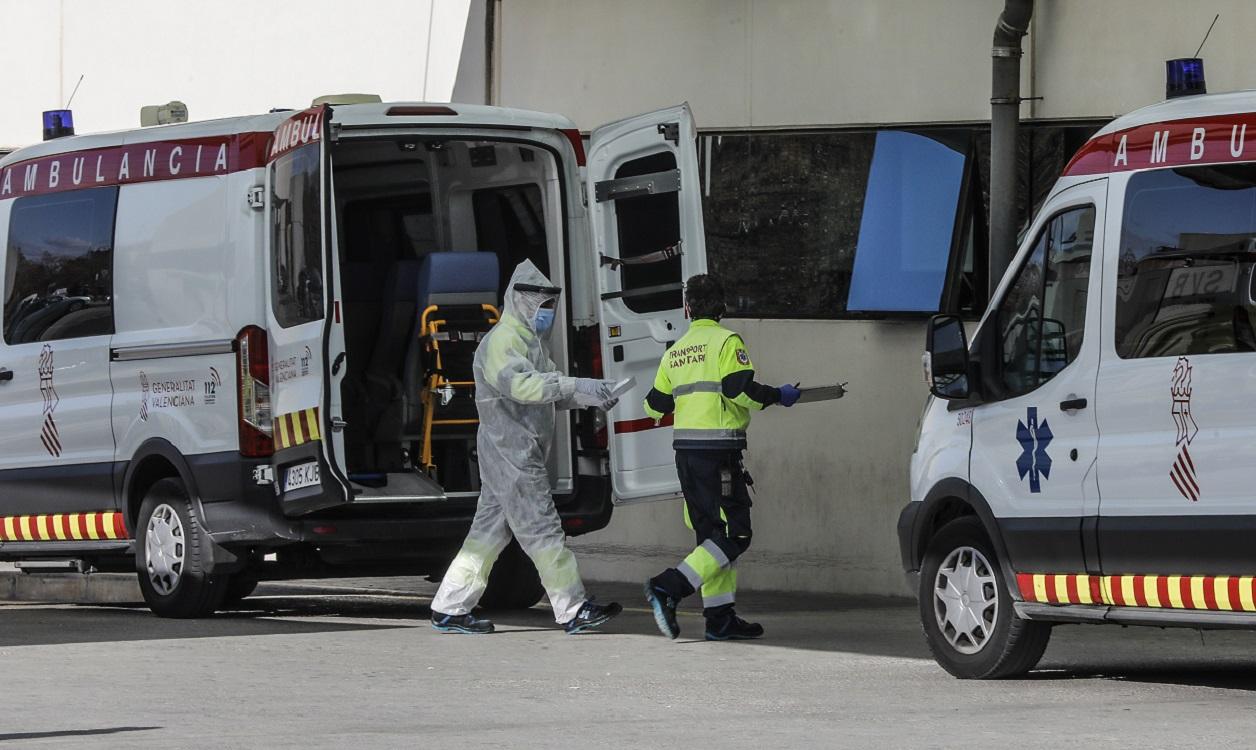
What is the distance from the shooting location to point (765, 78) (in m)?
14.5

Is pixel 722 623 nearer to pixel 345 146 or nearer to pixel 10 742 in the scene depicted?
pixel 345 146

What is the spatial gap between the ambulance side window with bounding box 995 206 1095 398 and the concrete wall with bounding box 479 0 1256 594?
160 inches

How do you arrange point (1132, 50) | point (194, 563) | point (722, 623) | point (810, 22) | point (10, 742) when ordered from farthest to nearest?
point (810, 22) → point (1132, 50) → point (194, 563) → point (722, 623) → point (10, 742)

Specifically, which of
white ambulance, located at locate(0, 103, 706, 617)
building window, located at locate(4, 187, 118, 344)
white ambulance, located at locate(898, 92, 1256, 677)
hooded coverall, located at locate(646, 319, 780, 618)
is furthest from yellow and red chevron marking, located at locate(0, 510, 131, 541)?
white ambulance, located at locate(898, 92, 1256, 677)

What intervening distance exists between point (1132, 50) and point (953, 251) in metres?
1.52

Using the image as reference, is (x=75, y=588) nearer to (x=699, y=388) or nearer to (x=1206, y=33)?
(x=699, y=388)

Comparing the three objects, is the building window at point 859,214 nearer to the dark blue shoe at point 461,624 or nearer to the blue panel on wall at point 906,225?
the blue panel on wall at point 906,225

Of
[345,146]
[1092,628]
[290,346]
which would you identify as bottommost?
[1092,628]

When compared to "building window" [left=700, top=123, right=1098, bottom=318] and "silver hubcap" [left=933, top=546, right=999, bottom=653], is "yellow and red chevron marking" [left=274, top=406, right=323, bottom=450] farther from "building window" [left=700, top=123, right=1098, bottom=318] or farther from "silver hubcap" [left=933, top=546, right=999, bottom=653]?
"building window" [left=700, top=123, right=1098, bottom=318]

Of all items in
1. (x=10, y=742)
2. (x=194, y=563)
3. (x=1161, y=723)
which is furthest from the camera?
(x=194, y=563)

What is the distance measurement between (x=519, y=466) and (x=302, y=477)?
1021 millimetres

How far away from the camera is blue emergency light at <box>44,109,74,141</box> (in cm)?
1358

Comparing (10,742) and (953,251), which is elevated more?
(953,251)

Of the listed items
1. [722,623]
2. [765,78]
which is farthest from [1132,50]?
[722,623]
